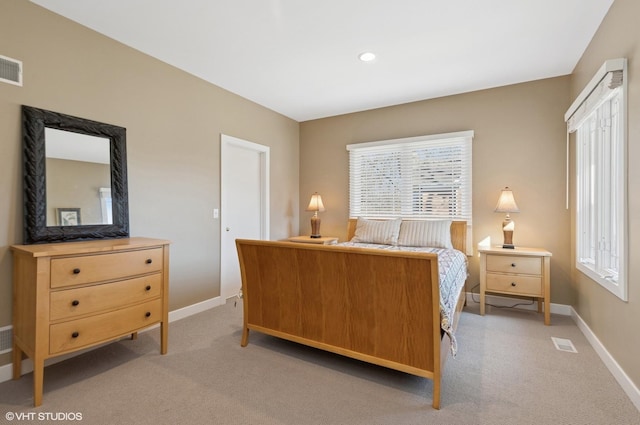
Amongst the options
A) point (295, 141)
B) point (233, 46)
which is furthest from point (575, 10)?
point (295, 141)

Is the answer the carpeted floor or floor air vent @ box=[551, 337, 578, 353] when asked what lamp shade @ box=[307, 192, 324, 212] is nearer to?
the carpeted floor

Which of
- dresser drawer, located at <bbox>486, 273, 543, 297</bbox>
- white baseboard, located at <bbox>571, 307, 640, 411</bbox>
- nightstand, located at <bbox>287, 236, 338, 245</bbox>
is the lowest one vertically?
white baseboard, located at <bbox>571, 307, 640, 411</bbox>

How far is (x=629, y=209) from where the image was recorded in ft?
6.27

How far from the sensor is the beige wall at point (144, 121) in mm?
2104

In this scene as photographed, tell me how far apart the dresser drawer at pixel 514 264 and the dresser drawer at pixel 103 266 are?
3249 millimetres

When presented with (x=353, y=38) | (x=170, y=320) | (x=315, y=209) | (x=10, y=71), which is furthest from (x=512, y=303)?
(x=10, y=71)

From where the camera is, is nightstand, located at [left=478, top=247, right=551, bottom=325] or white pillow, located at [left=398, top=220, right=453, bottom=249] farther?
white pillow, located at [left=398, top=220, right=453, bottom=249]

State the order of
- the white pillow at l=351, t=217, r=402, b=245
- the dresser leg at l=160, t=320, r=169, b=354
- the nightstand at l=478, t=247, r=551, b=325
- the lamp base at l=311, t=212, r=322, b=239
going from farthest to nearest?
1. the lamp base at l=311, t=212, r=322, b=239
2. the white pillow at l=351, t=217, r=402, b=245
3. the nightstand at l=478, t=247, r=551, b=325
4. the dresser leg at l=160, t=320, r=169, b=354

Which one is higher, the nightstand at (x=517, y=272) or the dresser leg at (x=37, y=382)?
the nightstand at (x=517, y=272)

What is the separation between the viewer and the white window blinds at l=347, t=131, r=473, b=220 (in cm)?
385

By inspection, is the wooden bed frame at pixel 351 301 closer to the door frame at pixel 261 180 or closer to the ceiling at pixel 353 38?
the door frame at pixel 261 180

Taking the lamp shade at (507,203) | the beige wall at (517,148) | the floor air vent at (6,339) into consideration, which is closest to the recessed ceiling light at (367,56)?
the beige wall at (517,148)

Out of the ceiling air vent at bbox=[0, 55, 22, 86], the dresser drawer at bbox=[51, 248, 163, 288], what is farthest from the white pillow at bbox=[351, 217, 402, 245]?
the ceiling air vent at bbox=[0, 55, 22, 86]

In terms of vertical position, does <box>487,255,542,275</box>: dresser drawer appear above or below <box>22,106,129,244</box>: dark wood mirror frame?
below
